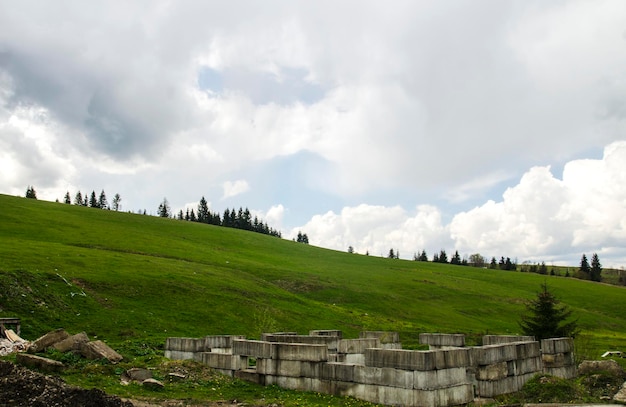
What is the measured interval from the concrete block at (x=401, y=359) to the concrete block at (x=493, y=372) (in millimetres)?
3202

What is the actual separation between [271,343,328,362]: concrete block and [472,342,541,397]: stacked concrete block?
5247 millimetres

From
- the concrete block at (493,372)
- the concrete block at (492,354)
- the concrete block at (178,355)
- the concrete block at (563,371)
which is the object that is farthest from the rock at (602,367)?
the concrete block at (178,355)

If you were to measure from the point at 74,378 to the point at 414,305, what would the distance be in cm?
5419

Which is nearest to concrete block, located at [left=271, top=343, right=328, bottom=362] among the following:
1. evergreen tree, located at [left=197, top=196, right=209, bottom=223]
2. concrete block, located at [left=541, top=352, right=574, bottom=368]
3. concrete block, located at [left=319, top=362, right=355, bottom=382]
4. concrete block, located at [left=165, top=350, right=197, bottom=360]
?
concrete block, located at [left=319, top=362, right=355, bottom=382]

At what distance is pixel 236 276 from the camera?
59875mm

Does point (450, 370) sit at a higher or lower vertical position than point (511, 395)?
higher

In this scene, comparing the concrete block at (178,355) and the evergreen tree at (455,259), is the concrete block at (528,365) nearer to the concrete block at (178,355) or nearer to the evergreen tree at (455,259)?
the concrete block at (178,355)

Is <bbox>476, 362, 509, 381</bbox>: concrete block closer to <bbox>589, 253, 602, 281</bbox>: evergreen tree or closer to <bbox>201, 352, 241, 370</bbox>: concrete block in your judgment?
<bbox>201, 352, 241, 370</bbox>: concrete block

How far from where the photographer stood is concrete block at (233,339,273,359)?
62.2 feet

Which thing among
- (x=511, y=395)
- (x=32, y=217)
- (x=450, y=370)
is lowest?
(x=511, y=395)

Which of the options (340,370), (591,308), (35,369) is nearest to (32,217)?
(35,369)

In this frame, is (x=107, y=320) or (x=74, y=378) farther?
(x=107, y=320)

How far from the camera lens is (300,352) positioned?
723 inches

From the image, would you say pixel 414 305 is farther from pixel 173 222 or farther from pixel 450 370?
pixel 173 222
